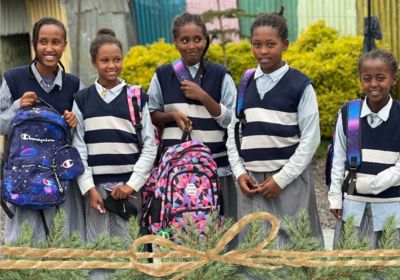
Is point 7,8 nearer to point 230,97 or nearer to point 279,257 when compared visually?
point 230,97

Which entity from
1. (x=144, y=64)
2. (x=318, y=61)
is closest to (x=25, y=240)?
(x=318, y=61)

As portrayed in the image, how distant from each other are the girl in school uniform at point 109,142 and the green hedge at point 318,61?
15.9ft

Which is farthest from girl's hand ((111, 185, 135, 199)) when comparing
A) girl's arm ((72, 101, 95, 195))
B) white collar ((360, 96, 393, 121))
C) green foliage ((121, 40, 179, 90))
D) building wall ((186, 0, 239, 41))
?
building wall ((186, 0, 239, 41))

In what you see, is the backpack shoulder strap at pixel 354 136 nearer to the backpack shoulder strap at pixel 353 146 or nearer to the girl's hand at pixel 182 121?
the backpack shoulder strap at pixel 353 146

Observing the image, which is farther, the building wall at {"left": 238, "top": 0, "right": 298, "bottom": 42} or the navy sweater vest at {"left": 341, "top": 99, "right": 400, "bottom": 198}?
the building wall at {"left": 238, "top": 0, "right": 298, "bottom": 42}

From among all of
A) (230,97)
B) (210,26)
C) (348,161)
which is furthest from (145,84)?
(348,161)

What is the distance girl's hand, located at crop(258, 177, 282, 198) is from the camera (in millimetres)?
3959

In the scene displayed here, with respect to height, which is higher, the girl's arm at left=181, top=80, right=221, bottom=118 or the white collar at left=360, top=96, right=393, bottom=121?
the girl's arm at left=181, top=80, right=221, bottom=118

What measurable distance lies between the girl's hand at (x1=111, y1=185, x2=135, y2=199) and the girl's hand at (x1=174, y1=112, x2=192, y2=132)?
457 millimetres

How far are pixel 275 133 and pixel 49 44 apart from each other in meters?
1.33

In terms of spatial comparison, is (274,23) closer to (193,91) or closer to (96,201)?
(193,91)

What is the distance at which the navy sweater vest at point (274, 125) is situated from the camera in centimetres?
397

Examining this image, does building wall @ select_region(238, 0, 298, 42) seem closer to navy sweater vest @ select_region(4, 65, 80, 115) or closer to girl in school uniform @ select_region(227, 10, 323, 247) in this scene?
girl in school uniform @ select_region(227, 10, 323, 247)

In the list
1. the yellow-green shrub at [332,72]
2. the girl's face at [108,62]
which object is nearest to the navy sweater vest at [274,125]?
the girl's face at [108,62]
